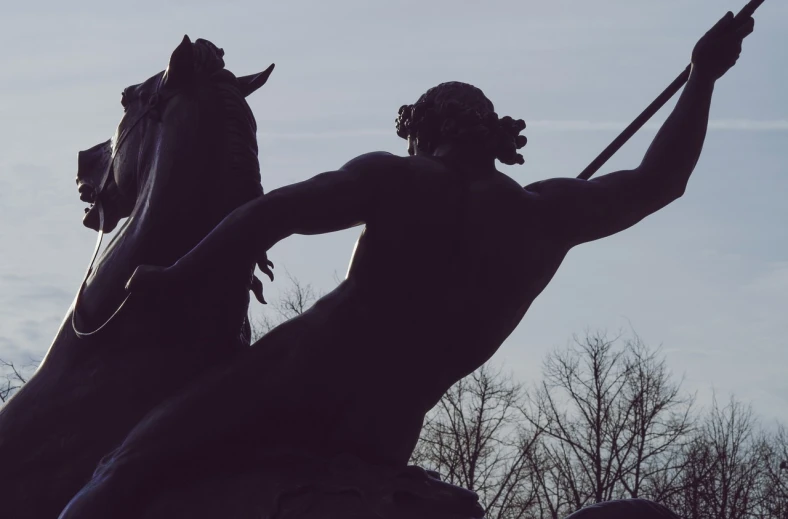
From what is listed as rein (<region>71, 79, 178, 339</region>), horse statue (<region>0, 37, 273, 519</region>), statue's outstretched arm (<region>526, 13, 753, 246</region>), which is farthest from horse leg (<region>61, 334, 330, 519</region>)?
statue's outstretched arm (<region>526, 13, 753, 246</region>)

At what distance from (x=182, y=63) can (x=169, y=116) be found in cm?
17

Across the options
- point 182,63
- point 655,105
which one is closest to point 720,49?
point 655,105

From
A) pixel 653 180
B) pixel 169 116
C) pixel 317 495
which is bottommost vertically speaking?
pixel 317 495

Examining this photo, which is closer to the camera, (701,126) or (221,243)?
(221,243)

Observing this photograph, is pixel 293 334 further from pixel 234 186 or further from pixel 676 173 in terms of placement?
pixel 676 173

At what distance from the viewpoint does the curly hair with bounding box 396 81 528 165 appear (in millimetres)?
2818

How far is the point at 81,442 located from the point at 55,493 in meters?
0.15

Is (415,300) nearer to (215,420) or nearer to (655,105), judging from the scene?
(215,420)

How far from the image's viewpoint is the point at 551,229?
280cm

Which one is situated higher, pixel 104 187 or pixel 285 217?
pixel 104 187

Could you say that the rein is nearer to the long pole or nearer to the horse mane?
the horse mane

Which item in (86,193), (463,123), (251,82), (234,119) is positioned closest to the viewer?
(463,123)

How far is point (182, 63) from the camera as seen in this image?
322 cm

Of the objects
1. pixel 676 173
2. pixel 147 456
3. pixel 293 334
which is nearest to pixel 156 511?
pixel 147 456
